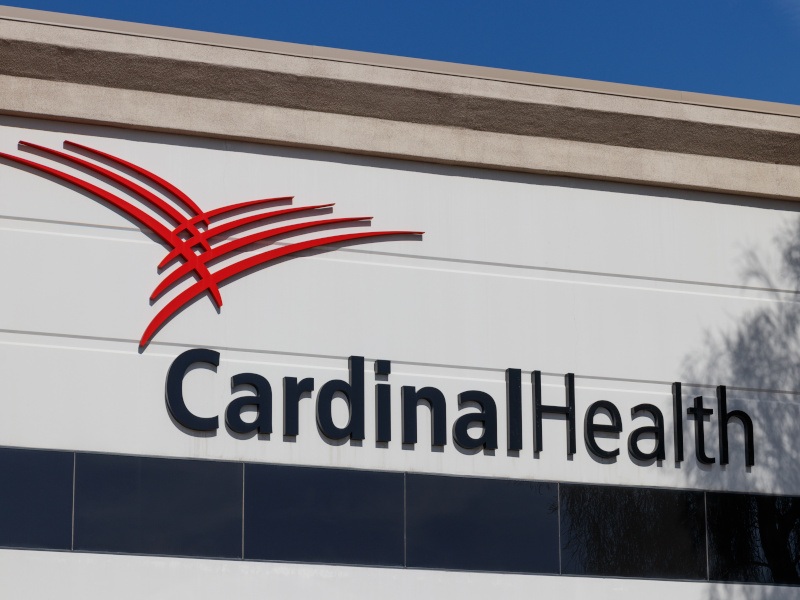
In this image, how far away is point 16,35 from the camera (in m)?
15.4

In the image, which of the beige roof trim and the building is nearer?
the building

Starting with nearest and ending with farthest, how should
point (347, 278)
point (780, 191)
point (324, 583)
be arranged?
1. point (324, 583)
2. point (347, 278)
3. point (780, 191)

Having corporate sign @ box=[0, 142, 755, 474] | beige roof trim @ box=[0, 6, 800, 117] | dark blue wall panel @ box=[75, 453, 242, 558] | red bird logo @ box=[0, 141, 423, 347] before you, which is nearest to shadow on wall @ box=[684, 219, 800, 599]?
corporate sign @ box=[0, 142, 755, 474]

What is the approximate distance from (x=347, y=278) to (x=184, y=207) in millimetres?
1917

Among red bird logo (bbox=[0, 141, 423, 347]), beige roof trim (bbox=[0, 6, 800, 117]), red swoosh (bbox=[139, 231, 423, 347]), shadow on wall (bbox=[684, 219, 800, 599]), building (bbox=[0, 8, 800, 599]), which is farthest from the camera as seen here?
shadow on wall (bbox=[684, 219, 800, 599])

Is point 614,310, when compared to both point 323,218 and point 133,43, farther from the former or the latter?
point 133,43

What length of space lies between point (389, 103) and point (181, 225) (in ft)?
8.88

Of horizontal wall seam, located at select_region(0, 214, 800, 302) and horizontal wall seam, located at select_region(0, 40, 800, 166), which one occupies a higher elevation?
horizontal wall seam, located at select_region(0, 40, 800, 166)

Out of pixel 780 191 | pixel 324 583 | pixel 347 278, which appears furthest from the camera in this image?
pixel 780 191

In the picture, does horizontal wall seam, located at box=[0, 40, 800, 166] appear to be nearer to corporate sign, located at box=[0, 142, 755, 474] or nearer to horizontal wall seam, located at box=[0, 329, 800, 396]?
corporate sign, located at box=[0, 142, 755, 474]

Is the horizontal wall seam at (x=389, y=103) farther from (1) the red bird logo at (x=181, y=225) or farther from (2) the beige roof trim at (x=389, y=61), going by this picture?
(1) the red bird logo at (x=181, y=225)

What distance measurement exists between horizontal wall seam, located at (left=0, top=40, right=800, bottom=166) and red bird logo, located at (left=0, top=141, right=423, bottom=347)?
867mm

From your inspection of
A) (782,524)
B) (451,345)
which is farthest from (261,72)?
(782,524)

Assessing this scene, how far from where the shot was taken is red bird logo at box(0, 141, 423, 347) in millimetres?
15570
